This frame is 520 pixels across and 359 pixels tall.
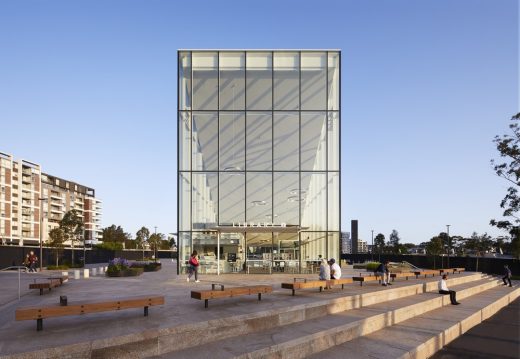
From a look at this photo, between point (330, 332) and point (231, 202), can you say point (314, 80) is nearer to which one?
point (231, 202)

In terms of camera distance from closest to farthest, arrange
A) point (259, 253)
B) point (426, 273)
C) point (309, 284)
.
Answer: point (309, 284), point (259, 253), point (426, 273)

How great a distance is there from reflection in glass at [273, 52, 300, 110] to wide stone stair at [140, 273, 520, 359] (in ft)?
48.6

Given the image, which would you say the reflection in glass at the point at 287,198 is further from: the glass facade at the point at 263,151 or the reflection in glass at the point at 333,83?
the reflection in glass at the point at 333,83

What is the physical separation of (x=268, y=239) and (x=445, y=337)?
15532mm

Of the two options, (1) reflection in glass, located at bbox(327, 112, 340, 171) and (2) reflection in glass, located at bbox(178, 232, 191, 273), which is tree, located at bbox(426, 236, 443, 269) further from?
(2) reflection in glass, located at bbox(178, 232, 191, 273)

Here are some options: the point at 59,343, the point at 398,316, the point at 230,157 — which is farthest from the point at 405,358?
the point at 230,157

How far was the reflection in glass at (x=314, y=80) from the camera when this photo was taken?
1084 inches

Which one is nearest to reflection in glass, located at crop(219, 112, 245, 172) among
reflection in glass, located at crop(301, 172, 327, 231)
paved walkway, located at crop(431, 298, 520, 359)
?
reflection in glass, located at crop(301, 172, 327, 231)

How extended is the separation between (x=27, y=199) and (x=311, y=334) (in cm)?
10556

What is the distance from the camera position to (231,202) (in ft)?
88.1

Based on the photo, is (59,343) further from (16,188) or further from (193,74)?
(16,188)

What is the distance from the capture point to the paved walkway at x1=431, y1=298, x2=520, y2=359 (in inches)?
421

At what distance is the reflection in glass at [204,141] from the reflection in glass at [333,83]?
23.8 feet

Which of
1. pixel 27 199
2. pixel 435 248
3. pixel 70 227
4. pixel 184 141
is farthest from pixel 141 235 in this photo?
pixel 184 141
